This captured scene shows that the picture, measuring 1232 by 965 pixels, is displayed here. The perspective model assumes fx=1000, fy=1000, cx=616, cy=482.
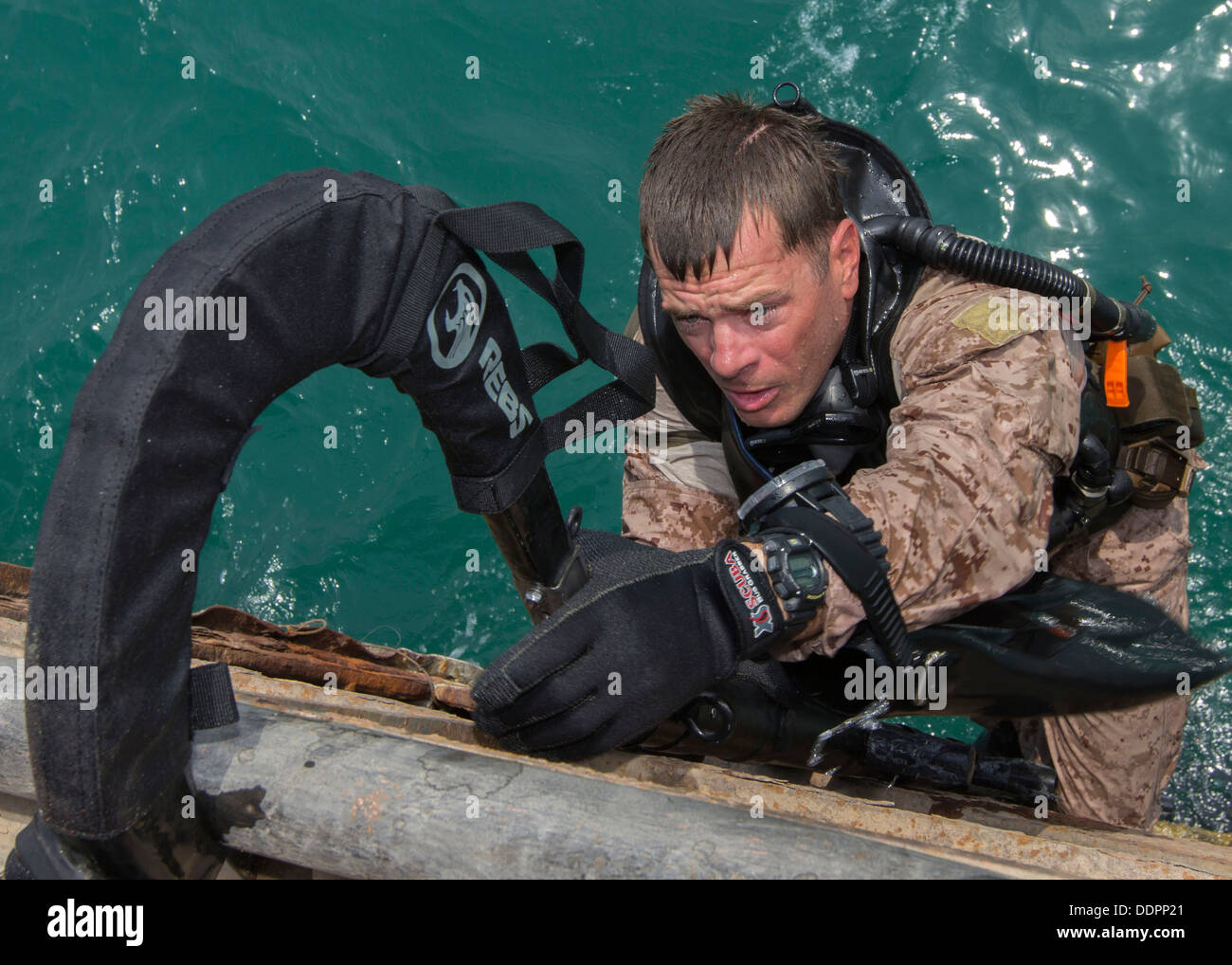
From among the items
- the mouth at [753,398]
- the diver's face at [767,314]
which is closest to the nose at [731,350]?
the diver's face at [767,314]

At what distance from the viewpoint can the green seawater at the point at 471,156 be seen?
508cm

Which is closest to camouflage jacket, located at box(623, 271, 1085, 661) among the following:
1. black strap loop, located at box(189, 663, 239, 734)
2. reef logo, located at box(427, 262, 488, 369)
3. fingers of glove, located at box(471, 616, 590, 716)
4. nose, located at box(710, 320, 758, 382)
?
nose, located at box(710, 320, 758, 382)

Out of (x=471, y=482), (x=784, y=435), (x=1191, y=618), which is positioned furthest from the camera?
(x=1191, y=618)

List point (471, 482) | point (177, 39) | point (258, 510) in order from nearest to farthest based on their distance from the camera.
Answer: point (471, 482), point (258, 510), point (177, 39)

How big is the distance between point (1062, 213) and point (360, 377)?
393 centimetres

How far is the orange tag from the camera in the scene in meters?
2.96

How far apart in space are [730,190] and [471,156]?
142 inches

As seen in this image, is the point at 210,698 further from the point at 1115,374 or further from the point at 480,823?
the point at 1115,374

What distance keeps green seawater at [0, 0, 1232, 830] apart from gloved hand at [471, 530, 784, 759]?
9.51 ft

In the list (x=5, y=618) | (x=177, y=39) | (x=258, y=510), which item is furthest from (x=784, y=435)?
(x=177, y=39)

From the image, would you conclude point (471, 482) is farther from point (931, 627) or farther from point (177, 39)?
point (177, 39)

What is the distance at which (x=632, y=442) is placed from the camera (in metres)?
3.56

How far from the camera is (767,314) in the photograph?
2613mm

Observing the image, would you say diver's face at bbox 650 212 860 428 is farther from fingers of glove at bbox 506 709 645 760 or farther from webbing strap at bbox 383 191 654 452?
fingers of glove at bbox 506 709 645 760
